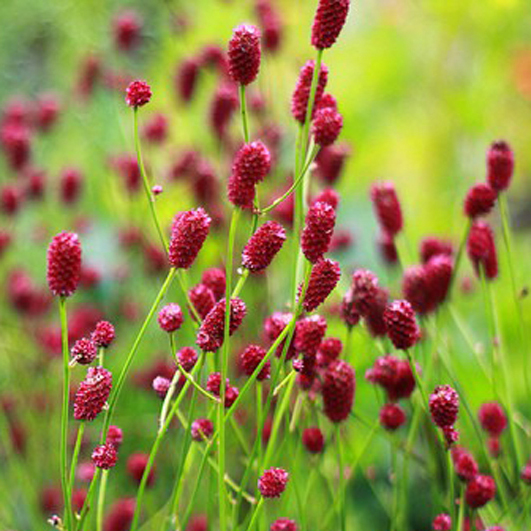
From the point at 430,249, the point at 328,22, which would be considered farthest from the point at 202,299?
the point at 430,249

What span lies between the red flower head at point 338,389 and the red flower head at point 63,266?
0.26 metres

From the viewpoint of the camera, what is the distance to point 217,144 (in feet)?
5.24

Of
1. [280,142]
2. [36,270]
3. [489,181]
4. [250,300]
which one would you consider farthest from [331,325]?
[36,270]

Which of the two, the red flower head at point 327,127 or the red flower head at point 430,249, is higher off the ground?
the red flower head at point 327,127

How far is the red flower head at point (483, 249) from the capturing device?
3.36 feet

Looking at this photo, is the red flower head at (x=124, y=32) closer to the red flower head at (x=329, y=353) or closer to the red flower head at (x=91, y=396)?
the red flower head at (x=329, y=353)

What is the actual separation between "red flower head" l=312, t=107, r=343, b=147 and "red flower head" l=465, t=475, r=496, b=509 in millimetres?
345

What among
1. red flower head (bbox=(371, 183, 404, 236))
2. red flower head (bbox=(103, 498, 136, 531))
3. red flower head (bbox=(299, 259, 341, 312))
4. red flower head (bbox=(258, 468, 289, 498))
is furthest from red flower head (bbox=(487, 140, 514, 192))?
red flower head (bbox=(103, 498, 136, 531))

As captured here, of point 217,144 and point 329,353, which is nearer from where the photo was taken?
point 329,353

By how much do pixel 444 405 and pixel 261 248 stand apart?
21 centimetres

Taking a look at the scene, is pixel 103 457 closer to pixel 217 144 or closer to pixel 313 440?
pixel 313 440

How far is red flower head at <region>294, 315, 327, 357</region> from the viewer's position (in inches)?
31.6

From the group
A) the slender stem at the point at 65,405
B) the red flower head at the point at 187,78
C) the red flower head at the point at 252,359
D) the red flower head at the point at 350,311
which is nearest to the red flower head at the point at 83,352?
the slender stem at the point at 65,405

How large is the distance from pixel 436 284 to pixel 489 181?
0.43 ft
